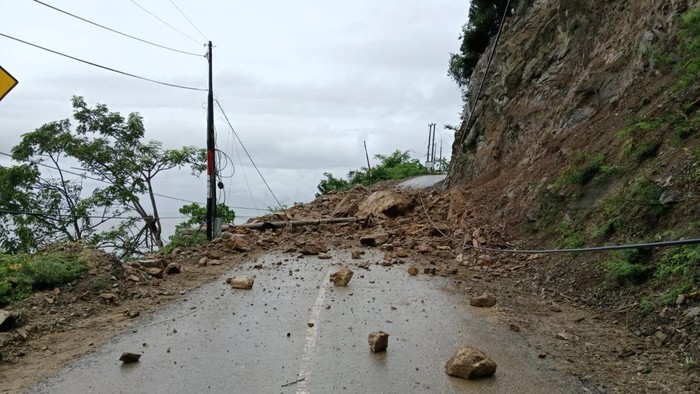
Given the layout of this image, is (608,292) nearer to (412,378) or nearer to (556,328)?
(556,328)

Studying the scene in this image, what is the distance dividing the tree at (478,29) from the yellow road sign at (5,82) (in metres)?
26.8

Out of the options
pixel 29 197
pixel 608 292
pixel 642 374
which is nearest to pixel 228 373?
pixel 642 374

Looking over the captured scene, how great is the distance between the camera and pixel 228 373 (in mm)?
5355

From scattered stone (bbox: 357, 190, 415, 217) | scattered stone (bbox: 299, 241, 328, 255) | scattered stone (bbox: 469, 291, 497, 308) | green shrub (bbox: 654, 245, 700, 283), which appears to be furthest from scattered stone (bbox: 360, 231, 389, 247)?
green shrub (bbox: 654, 245, 700, 283)

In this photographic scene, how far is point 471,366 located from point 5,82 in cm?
572

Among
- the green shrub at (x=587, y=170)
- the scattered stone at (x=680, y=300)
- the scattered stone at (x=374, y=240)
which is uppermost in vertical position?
the green shrub at (x=587, y=170)

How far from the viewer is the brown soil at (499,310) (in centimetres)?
538

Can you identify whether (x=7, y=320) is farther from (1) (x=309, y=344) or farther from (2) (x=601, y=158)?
(2) (x=601, y=158)

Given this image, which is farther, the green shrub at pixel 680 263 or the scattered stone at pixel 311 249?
the scattered stone at pixel 311 249

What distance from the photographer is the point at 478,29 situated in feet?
103

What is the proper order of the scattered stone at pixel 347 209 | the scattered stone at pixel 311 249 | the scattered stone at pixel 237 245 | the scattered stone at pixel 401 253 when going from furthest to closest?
1. the scattered stone at pixel 347 209
2. the scattered stone at pixel 237 245
3. the scattered stone at pixel 311 249
4. the scattered stone at pixel 401 253

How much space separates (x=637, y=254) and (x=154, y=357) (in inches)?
251

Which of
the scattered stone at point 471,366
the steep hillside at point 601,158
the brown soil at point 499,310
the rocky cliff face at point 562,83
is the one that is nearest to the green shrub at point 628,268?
the steep hillside at point 601,158

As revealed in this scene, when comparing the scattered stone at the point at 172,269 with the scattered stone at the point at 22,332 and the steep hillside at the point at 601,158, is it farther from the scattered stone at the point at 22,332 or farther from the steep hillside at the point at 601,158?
the steep hillside at the point at 601,158
